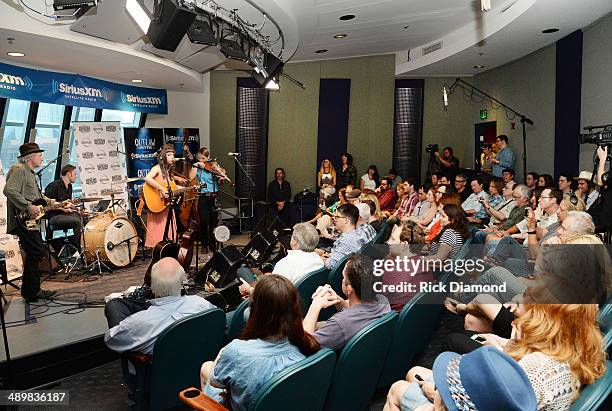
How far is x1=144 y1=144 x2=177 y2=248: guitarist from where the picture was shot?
6.51 m

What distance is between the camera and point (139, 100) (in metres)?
10.0

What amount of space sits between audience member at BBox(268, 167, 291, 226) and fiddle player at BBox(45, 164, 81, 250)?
14.9ft

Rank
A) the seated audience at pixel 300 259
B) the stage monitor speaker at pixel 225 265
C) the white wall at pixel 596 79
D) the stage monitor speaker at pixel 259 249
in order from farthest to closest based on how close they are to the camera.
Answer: the white wall at pixel 596 79 < the stage monitor speaker at pixel 259 249 < the stage monitor speaker at pixel 225 265 < the seated audience at pixel 300 259

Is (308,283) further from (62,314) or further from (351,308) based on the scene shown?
(62,314)

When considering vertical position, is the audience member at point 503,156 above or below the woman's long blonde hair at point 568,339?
above

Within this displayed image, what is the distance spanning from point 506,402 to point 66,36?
6.23 metres

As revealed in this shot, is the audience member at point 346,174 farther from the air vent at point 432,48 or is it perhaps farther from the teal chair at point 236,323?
the teal chair at point 236,323

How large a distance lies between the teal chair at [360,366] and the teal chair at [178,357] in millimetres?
805

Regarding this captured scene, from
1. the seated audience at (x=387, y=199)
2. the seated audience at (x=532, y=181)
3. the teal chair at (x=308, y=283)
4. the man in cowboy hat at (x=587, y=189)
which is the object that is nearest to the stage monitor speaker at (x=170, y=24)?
the teal chair at (x=308, y=283)

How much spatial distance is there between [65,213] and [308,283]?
461 cm

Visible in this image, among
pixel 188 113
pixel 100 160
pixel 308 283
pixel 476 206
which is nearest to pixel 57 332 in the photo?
pixel 308 283

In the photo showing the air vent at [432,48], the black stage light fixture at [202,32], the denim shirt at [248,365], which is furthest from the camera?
the air vent at [432,48]

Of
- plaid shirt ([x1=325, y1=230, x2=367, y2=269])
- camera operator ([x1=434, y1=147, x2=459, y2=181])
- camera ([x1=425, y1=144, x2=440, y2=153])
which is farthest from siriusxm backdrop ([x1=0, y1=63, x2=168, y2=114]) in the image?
camera operator ([x1=434, y1=147, x2=459, y2=181])

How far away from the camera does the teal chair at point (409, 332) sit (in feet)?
8.90
